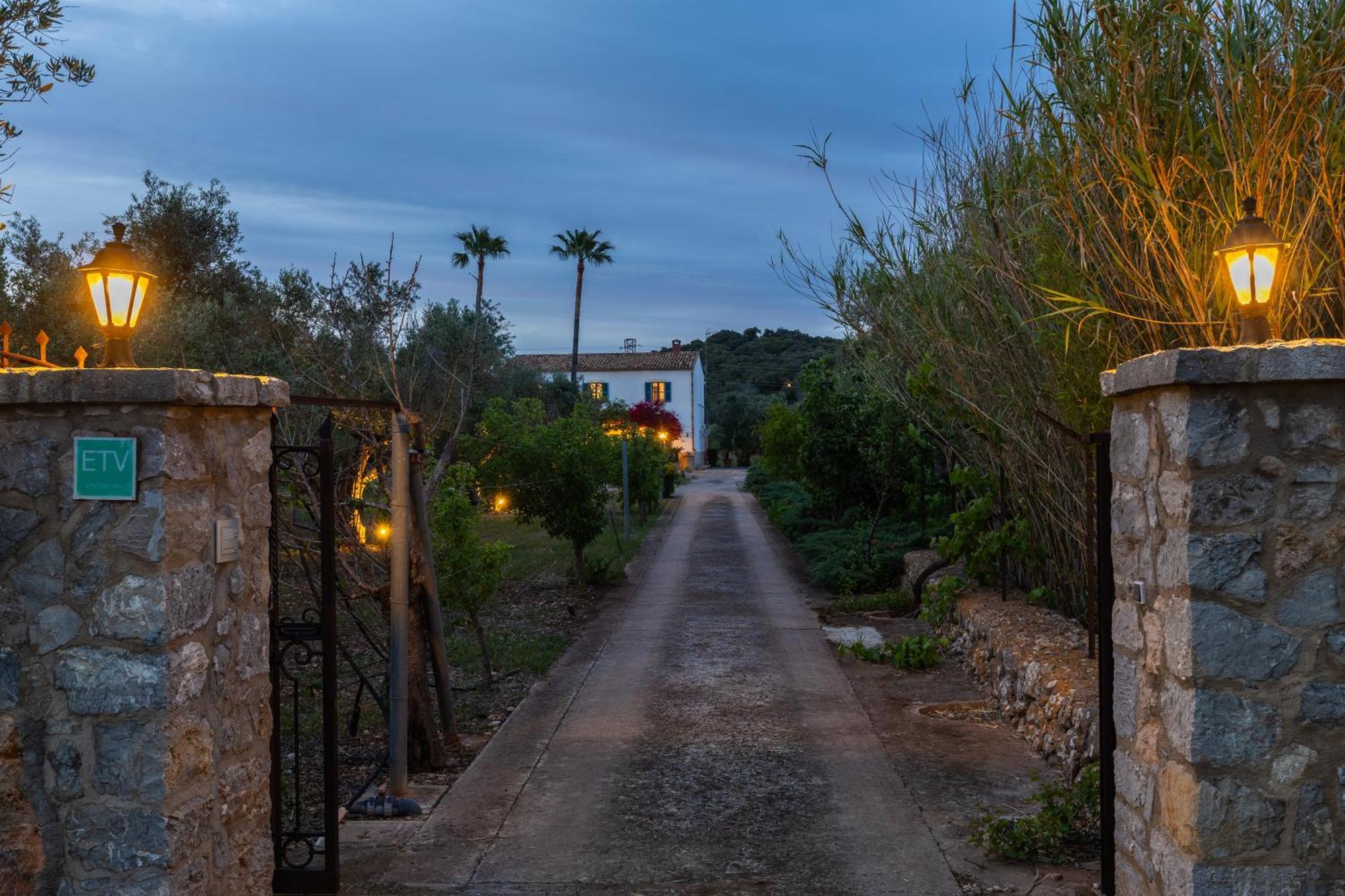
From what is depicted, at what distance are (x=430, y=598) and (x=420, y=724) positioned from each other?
0.81 m

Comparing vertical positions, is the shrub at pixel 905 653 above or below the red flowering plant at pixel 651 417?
below

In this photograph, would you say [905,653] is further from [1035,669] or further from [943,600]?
[1035,669]

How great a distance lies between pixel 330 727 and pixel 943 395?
21.5ft

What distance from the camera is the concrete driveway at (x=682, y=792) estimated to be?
5172 millimetres

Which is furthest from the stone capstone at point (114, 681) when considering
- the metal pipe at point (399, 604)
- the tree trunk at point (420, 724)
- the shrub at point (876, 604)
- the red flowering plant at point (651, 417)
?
the red flowering plant at point (651, 417)

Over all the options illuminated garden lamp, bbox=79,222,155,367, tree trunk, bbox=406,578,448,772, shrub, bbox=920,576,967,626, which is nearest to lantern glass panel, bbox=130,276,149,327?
illuminated garden lamp, bbox=79,222,155,367

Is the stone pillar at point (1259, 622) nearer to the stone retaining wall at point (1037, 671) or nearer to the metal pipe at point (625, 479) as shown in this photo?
the stone retaining wall at point (1037, 671)

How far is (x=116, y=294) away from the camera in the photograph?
3891 millimetres

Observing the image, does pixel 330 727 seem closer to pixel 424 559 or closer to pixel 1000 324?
pixel 424 559

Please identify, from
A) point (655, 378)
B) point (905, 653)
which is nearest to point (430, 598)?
point (905, 653)

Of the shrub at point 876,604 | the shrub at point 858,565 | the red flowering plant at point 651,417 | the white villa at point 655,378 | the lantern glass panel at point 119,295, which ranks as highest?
the white villa at point 655,378

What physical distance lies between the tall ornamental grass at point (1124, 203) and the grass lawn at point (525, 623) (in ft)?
15.3

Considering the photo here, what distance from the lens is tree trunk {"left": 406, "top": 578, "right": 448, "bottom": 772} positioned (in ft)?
22.9

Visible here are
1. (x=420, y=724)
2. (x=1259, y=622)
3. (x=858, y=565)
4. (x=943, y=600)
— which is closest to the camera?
(x=1259, y=622)
